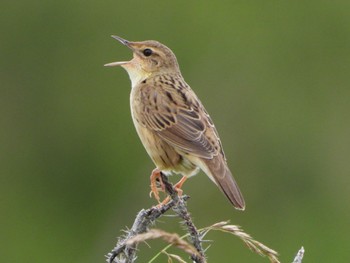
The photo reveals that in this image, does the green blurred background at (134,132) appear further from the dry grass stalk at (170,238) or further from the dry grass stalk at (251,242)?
the dry grass stalk at (170,238)

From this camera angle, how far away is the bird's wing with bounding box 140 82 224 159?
300 inches

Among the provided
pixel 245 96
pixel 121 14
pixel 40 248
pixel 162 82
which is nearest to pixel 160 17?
pixel 121 14

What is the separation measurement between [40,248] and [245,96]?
11.2 ft

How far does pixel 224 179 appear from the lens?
7273 millimetres

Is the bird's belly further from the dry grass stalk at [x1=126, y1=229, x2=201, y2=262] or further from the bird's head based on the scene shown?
the dry grass stalk at [x1=126, y1=229, x2=201, y2=262]

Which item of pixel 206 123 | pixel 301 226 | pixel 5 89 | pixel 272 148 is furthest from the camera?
pixel 5 89

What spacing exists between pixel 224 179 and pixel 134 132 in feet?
36.8

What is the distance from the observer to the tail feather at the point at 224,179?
7.01m

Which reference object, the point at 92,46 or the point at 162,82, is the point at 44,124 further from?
the point at 162,82

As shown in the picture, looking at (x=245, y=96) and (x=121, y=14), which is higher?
(x=121, y=14)

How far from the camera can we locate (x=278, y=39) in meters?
20.2

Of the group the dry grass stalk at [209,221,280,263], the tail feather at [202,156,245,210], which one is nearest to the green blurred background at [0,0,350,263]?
the tail feather at [202,156,245,210]

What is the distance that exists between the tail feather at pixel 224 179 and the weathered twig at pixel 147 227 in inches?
27.6

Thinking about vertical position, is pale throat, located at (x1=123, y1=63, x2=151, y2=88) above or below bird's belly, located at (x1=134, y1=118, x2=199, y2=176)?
above
